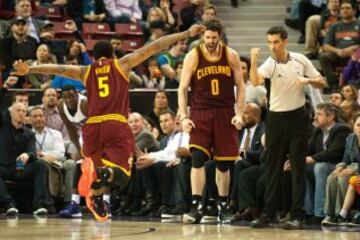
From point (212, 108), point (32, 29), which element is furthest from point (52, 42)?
point (212, 108)

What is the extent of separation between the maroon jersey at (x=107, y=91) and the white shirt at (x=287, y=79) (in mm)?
1641

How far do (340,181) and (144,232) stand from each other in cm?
264

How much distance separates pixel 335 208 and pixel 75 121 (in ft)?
13.4

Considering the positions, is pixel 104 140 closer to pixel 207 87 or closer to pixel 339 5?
pixel 207 87

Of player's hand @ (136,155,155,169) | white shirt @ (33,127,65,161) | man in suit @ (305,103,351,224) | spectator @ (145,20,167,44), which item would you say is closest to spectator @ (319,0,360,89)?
spectator @ (145,20,167,44)

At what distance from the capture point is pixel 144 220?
1327 centimetres

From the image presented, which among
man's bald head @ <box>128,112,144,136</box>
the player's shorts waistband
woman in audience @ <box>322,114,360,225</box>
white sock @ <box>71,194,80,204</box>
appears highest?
the player's shorts waistband

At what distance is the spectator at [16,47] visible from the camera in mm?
17172

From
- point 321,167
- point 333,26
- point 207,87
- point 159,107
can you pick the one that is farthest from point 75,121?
point 333,26

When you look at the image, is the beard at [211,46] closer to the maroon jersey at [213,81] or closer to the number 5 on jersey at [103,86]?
the maroon jersey at [213,81]

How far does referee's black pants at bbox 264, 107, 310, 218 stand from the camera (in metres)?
11.5

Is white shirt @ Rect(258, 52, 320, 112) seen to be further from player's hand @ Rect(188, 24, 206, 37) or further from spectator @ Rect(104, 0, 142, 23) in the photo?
spectator @ Rect(104, 0, 142, 23)

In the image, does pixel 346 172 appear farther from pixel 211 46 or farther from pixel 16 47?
pixel 16 47

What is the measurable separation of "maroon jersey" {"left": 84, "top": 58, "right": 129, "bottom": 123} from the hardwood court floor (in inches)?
50.5
